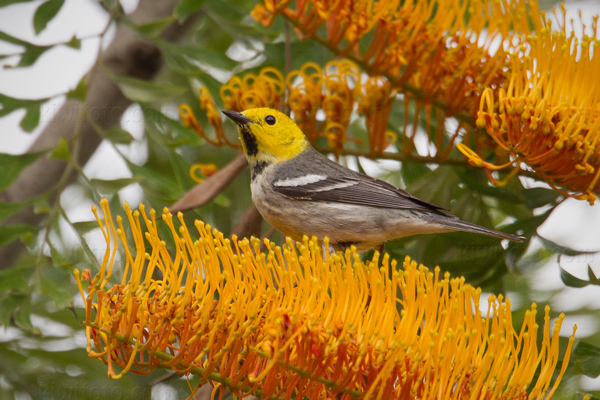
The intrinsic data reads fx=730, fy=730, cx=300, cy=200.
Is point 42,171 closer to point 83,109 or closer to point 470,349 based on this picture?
point 83,109

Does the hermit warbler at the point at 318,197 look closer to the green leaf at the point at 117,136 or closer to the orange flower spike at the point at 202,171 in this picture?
the orange flower spike at the point at 202,171

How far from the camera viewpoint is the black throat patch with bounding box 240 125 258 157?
16.2 ft

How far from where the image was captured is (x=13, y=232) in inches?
177

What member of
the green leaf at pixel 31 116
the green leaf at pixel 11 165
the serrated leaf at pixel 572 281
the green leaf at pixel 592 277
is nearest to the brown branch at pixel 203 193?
the green leaf at pixel 11 165

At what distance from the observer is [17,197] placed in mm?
5891

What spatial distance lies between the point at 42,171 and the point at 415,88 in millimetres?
3105

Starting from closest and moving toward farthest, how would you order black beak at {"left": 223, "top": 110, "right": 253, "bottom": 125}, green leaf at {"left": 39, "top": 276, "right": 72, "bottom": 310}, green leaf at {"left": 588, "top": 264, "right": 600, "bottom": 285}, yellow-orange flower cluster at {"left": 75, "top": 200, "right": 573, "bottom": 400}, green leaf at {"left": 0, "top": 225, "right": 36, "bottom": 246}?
yellow-orange flower cluster at {"left": 75, "top": 200, "right": 573, "bottom": 400}, green leaf at {"left": 588, "top": 264, "right": 600, "bottom": 285}, green leaf at {"left": 39, "top": 276, "right": 72, "bottom": 310}, green leaf at {"left": 0, "top": 225, "right": 36, "bottom": 246}, black beak at {"left": 223, "top": 110, "right": 253, "bottom": 125}

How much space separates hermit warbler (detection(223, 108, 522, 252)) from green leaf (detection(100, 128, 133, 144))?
0.66 meters

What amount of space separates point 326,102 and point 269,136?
17.8 inches

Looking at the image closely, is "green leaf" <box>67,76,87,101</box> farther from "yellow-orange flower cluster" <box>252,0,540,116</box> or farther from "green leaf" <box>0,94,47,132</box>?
"yellow-orange flower cluster" <box>252,0,540,116</box>

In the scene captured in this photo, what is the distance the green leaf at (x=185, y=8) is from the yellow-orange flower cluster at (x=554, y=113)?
6.59ft

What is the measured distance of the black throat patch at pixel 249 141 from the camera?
195 inches

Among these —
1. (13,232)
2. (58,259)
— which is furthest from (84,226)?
(13,232)

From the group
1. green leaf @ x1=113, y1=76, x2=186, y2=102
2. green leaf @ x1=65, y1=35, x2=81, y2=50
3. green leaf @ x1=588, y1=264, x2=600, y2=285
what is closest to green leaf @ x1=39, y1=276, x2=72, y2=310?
green leaf @ x1=113, y1=76, x2=186, y2=102
